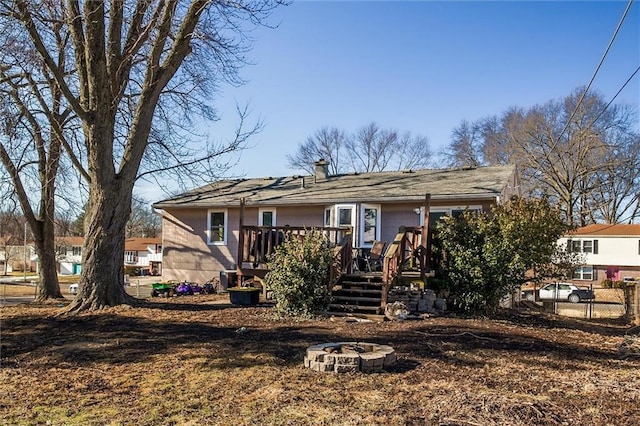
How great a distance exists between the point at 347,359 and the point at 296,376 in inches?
24.5

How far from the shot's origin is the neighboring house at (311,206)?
562 inches

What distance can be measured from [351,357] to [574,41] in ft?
33.3

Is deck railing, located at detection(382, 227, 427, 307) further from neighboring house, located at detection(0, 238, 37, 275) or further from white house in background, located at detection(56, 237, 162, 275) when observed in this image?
neighboring house, located at detection(0, 238, 37, 275)

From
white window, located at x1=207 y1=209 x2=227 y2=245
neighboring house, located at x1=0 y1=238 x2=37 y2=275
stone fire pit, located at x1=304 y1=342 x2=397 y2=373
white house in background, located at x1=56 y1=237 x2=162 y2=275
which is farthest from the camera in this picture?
neighboring house, located at x1=0 y1=238 x2=37 y2=275

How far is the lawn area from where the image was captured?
432cm

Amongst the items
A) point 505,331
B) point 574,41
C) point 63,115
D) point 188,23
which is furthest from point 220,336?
point 574,41

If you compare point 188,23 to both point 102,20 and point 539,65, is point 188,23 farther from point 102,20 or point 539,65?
point 539,65

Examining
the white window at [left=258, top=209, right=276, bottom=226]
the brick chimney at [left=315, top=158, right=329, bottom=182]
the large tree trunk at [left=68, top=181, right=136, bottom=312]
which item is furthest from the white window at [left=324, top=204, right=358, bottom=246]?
the large tree trunk at [left=68, top=181, right=136, bottom=312]

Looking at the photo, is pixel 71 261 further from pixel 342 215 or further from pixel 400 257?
pixel 400 257

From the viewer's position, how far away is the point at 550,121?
3688cm

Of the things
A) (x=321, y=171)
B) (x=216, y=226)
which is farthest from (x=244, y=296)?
(x=321, y=171)

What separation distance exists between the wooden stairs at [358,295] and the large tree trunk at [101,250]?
15.2 feet

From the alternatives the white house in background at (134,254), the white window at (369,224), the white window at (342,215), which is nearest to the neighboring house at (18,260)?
the white house in background at (134,254)

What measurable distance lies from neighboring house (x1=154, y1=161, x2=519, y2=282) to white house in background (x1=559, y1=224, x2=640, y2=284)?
75.2ft
